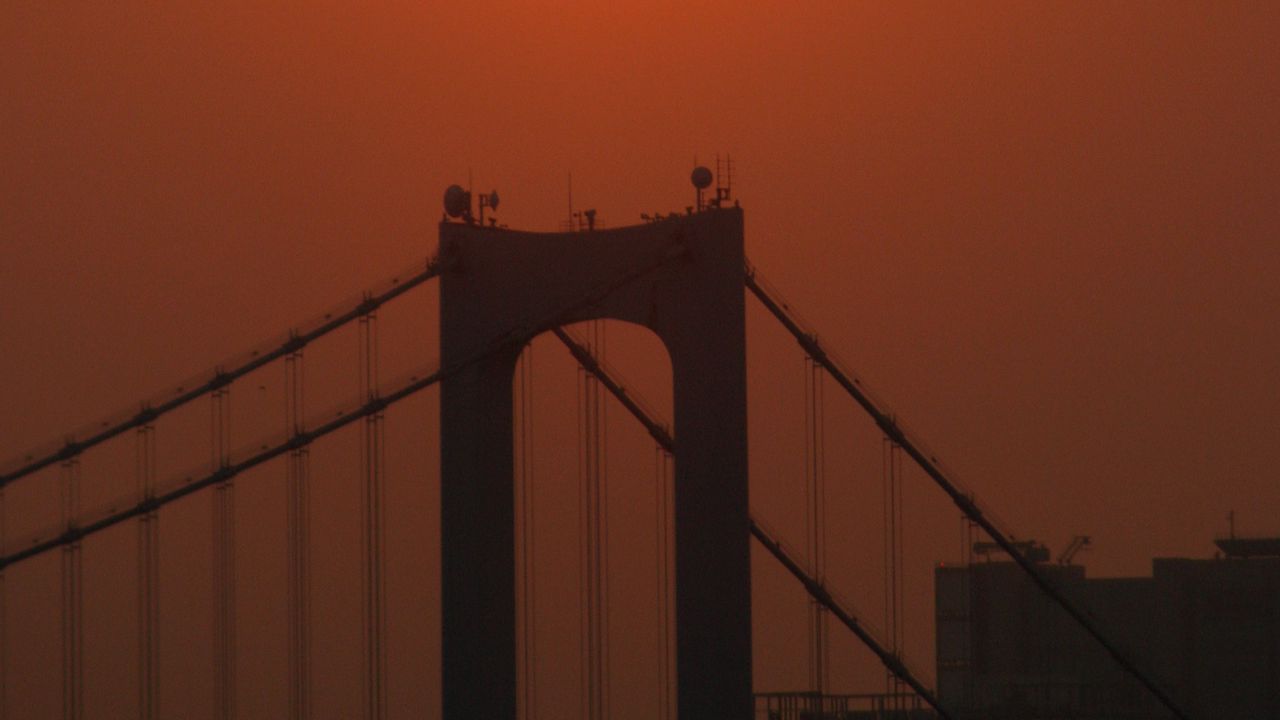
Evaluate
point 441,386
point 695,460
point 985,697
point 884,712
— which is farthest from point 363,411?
point 985,697

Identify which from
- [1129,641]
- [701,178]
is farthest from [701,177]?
[1129,641]

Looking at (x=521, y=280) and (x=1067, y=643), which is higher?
(x=521, y=280)

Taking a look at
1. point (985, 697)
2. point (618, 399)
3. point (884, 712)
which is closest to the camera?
point (618, 399)

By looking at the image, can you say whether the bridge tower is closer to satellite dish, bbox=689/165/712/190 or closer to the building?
satellite dish, bbox=689/165/712/190

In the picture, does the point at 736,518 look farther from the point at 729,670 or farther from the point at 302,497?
the point at 302,497

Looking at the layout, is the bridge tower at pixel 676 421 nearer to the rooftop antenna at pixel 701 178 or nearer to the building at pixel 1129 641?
the rooftop antenna at pixel 701 178

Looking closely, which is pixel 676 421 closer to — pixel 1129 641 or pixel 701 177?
pixel 701 177

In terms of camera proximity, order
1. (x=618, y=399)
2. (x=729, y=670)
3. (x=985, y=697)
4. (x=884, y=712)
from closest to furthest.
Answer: (x=729, y=670) < (x=618, y=399) < (x=884, y=712) < (x=985, y=697)
